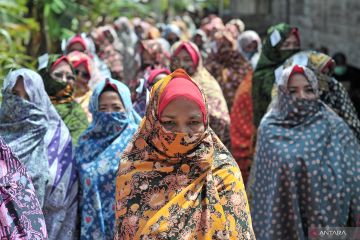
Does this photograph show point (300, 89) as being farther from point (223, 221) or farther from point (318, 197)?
point (223, 221)

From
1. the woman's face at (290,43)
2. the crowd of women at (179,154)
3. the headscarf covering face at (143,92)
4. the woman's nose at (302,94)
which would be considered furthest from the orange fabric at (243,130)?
the woman's nose at (302,94)

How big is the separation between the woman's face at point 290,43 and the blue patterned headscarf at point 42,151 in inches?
125

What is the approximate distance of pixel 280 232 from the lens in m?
5.79

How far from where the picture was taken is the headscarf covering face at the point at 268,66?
25.7ft

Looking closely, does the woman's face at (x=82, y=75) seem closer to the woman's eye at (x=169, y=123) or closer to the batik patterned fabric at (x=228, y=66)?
the batik patterned fabric at (x=228, y=66)

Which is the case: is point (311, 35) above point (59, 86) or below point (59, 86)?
below

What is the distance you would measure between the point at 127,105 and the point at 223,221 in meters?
1.83

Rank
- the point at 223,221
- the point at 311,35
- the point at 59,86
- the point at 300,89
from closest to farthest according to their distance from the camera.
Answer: the point at 223,221, the point at 300,89, the point at 59,86, the point at 311,35

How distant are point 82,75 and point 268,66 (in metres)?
1.68

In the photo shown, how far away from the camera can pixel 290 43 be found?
8023mm

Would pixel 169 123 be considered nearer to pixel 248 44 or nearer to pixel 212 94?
pixel 212 94

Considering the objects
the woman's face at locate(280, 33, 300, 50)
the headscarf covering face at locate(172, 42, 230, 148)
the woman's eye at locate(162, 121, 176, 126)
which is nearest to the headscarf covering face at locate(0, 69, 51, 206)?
the woman's eye at locate(162, 121, 176, 126)

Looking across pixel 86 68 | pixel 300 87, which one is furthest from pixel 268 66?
pixel 300 87

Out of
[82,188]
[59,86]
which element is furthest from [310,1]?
[82,188]
